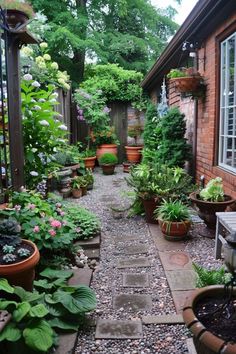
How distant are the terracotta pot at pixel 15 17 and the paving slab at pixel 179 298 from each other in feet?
8.58

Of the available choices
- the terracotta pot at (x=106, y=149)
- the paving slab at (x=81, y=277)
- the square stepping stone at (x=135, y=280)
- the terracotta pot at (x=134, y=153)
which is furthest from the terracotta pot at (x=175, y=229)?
the terracotta pot at (x=134, y=153)

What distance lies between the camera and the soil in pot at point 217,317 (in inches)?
60.3

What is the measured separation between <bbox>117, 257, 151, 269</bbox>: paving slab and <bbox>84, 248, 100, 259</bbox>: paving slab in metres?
0.25

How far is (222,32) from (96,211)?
3032mm

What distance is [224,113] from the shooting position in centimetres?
436

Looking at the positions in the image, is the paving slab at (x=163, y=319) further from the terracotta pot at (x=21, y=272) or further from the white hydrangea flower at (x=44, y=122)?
the white hydrangea flower at (x=44, y=122)

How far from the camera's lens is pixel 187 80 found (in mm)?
4824

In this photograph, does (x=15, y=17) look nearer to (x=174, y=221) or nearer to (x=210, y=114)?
(x=174, y=221)

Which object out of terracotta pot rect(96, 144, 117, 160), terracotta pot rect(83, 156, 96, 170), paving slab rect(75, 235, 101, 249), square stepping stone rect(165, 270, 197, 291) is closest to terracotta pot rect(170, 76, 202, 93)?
paving slab rect(75, 235, 101, 249)

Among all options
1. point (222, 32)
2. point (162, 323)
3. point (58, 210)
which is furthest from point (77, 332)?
point (222, 32)

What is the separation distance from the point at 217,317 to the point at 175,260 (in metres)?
1.69

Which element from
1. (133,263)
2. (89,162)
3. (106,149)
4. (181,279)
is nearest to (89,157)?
(89,162)

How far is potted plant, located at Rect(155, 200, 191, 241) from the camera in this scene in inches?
151

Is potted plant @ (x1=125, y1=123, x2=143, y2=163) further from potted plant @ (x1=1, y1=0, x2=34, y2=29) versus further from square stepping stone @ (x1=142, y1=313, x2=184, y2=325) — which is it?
square stepping stone @ (x1=142, y1=313, x2=184, y2=325)
